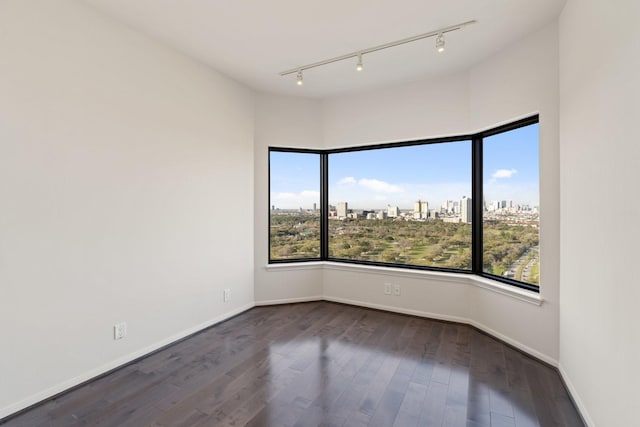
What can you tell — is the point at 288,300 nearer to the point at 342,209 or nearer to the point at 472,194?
the point at 342,209

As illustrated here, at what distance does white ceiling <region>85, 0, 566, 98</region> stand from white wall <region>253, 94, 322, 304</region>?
710mm

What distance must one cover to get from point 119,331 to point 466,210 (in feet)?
12.4

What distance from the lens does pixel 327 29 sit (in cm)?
272

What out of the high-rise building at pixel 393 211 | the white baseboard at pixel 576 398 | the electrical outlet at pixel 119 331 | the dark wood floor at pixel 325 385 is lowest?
the dark wood floor at pixel 325 385

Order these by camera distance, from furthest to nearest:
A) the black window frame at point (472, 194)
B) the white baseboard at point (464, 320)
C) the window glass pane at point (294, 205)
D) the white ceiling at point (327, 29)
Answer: the window glass pane at point (294, 205) < the black window frame at point (472, 194) < the white baseboard at point (464, 320) < the white ceiling at point (327, 29)

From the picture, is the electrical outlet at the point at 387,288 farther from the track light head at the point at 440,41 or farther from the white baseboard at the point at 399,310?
the track light head at the point at 440,41

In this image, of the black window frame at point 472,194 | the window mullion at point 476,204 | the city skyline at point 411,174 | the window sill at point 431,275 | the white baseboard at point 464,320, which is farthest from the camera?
the window mullion at point 476,204

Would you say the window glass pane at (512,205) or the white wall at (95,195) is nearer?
the white wall at (95,195)

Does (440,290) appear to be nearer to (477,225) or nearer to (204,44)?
(477,225)

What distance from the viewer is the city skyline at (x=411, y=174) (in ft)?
10.0

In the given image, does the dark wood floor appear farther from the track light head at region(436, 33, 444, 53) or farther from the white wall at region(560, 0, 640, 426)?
the track light head at region(436, 33, 444, 53)

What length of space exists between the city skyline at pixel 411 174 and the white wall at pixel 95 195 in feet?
4.00

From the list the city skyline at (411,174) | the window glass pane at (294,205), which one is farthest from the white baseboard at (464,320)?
the city skyline at (411,174)

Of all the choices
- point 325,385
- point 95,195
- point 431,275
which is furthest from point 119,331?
point 431,275
